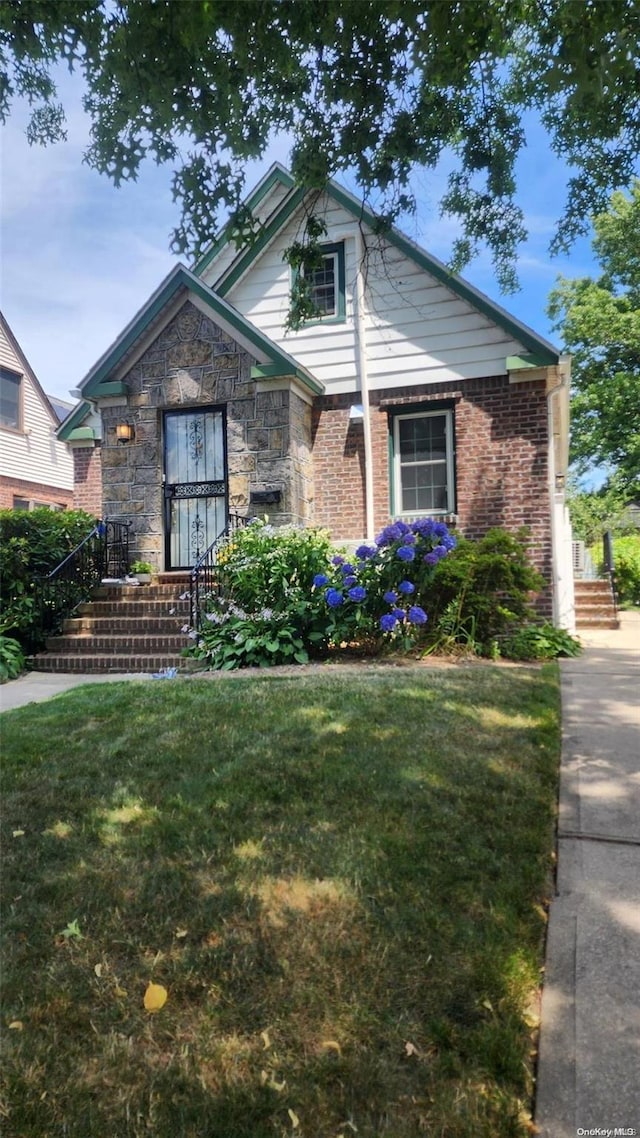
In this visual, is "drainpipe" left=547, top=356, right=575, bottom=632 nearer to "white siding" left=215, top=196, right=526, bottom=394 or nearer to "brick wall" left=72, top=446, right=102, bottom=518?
"white siding" left=215, top=196, right=526, bottom=394

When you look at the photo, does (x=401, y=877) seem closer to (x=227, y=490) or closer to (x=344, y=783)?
(x=344, y=783)

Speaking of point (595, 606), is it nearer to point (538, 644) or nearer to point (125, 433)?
point (538, 644)

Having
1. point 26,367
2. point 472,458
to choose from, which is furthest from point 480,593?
point 26,367

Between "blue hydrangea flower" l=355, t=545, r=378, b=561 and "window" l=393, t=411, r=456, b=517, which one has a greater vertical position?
"window" l=393, t=411, r=456, b=517

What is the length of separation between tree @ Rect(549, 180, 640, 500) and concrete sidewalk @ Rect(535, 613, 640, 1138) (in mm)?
22467

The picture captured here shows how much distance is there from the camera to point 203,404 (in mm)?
10055

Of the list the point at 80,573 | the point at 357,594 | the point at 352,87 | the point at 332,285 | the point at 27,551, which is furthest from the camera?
the point at 332,285

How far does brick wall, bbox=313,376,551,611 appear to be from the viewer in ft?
30.4

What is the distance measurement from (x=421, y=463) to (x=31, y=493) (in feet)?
43.1

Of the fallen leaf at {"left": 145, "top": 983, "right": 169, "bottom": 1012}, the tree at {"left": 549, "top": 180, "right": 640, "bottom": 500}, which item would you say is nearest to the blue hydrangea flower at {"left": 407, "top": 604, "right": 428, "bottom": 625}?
the fallen leaf at {"left": 145, "top": 983, "right": 169, "bottom": 1012}

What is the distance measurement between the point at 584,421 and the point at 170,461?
19.3 m

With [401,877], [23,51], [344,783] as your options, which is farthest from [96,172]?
[401,877]

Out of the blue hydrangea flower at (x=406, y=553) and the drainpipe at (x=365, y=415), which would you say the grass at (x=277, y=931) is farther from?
the drainpipe at (x=365, y=415)

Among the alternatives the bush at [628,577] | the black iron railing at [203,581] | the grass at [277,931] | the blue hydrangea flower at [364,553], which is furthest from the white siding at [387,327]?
the bush at [628,577]
